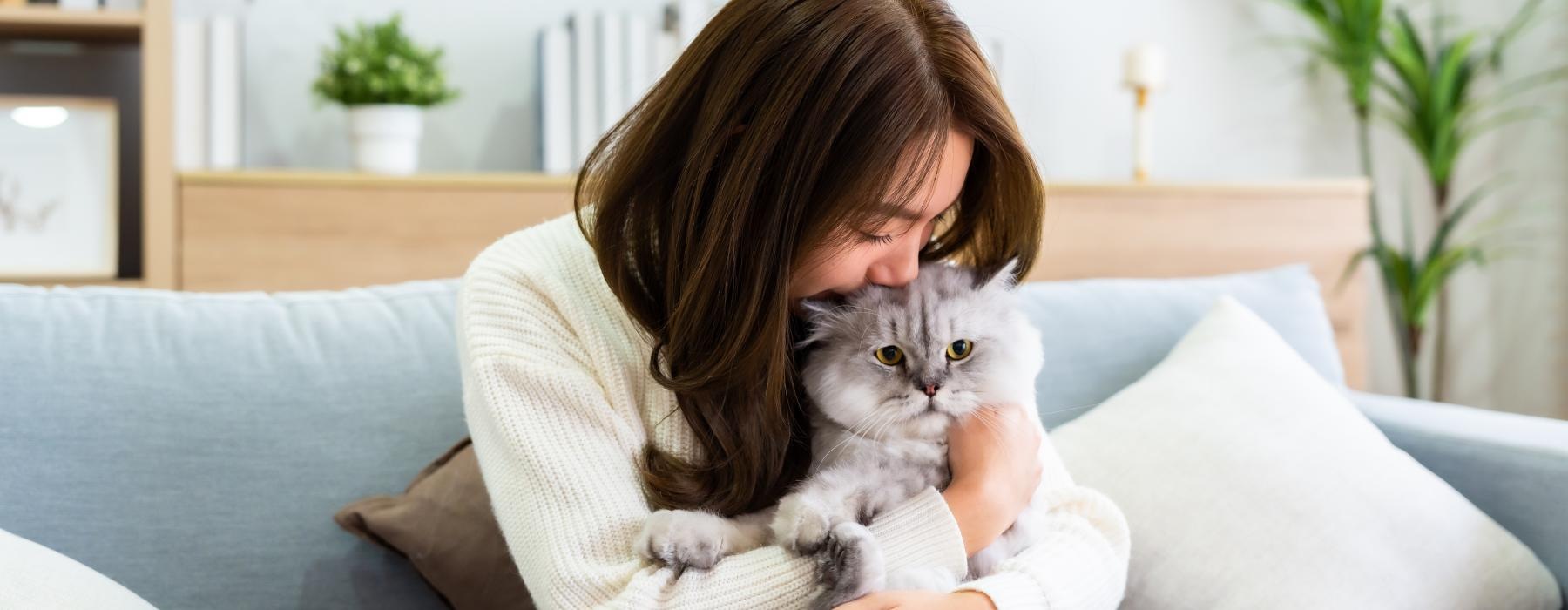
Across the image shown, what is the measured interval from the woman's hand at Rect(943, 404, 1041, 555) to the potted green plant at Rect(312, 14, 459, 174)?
5.38ft

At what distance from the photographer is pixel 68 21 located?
6.97 ft

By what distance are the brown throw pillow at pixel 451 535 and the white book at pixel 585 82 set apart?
1.39 m

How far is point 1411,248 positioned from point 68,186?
3436mm

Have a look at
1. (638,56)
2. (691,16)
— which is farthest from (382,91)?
(691,16)

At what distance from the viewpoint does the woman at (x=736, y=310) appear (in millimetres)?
978

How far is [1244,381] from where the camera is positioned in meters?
1.47

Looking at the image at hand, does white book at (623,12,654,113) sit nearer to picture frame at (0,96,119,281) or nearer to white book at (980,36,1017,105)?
white book at (980,36,1017,105)

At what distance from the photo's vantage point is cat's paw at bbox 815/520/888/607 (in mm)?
925

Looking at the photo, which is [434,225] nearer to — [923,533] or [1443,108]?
[923,533]

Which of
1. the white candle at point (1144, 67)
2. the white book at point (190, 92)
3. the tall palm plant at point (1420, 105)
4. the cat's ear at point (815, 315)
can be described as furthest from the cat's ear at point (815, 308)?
the tall palm plant at point (1420, 105)

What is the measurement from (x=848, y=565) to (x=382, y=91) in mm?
1805

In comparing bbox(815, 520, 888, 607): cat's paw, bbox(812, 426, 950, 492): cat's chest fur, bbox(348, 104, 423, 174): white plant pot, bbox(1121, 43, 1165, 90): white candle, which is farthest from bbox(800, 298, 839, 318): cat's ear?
bbox(1121, 43, 1165, 90): white candle

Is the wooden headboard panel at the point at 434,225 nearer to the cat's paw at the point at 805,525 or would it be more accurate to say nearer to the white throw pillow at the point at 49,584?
the white throw pillow at the point at 49,584

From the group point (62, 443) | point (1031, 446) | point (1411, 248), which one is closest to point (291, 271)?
point (62, 443)
